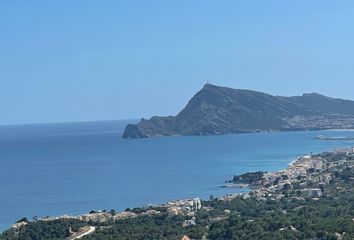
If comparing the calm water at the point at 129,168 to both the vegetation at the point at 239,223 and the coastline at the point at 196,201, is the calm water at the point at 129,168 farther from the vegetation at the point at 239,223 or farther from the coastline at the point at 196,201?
the vegetation at the point at 239,223

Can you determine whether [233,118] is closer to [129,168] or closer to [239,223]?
[129,168]

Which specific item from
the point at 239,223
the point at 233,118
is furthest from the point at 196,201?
the point at 233,118

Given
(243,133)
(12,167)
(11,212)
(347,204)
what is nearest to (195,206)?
(347,204)

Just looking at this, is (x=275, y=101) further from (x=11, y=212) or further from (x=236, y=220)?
(x=236, y=220)

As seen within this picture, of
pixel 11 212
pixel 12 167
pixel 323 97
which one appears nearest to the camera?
pixel 11 212

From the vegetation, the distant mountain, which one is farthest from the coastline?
the distant mountain

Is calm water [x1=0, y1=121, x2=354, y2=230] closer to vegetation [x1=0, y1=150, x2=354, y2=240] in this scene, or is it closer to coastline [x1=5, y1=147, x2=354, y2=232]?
coastline [x1=5, y1=147, x2=354, y2=232]

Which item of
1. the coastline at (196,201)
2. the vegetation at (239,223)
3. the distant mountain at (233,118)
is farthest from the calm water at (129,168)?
the vegetation at (239,223)
